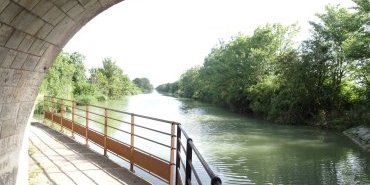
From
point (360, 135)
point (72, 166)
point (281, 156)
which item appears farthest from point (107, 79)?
point (72, 166)

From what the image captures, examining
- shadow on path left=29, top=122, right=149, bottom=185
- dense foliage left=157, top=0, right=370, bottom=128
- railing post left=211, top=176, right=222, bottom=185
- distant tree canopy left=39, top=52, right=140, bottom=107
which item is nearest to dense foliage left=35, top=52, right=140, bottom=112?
distant tree canopy left=39, top=52, right=140, bottom=107

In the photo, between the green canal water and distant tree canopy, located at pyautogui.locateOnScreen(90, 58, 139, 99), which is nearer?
the green canal water

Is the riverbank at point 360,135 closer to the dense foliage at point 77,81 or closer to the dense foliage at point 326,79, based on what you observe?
the dense foliage at point 326,79

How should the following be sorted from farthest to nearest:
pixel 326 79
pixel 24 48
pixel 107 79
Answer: pixel 107 79
pixel 326 79
pixel 24 48

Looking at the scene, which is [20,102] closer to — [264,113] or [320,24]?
[320,24]

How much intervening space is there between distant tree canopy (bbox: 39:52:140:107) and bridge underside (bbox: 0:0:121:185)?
15.8 m

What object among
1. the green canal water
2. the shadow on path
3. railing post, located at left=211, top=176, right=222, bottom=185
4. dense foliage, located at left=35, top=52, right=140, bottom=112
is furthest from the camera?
dense foliage, located at left=35, top=52, right=140, bottom=112

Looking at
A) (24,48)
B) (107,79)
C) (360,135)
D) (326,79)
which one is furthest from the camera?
(107,79)

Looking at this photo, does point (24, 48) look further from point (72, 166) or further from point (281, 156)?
point (281, 156)

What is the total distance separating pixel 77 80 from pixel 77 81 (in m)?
0.17

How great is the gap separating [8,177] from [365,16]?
23.7 metres

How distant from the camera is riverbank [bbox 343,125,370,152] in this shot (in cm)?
1941

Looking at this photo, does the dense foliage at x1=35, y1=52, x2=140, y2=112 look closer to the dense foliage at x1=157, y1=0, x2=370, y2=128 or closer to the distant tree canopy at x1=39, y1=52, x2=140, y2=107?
the distant tree canopy at x1=39, y1=52, x2=140, y2=107

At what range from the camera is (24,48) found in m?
3.95
